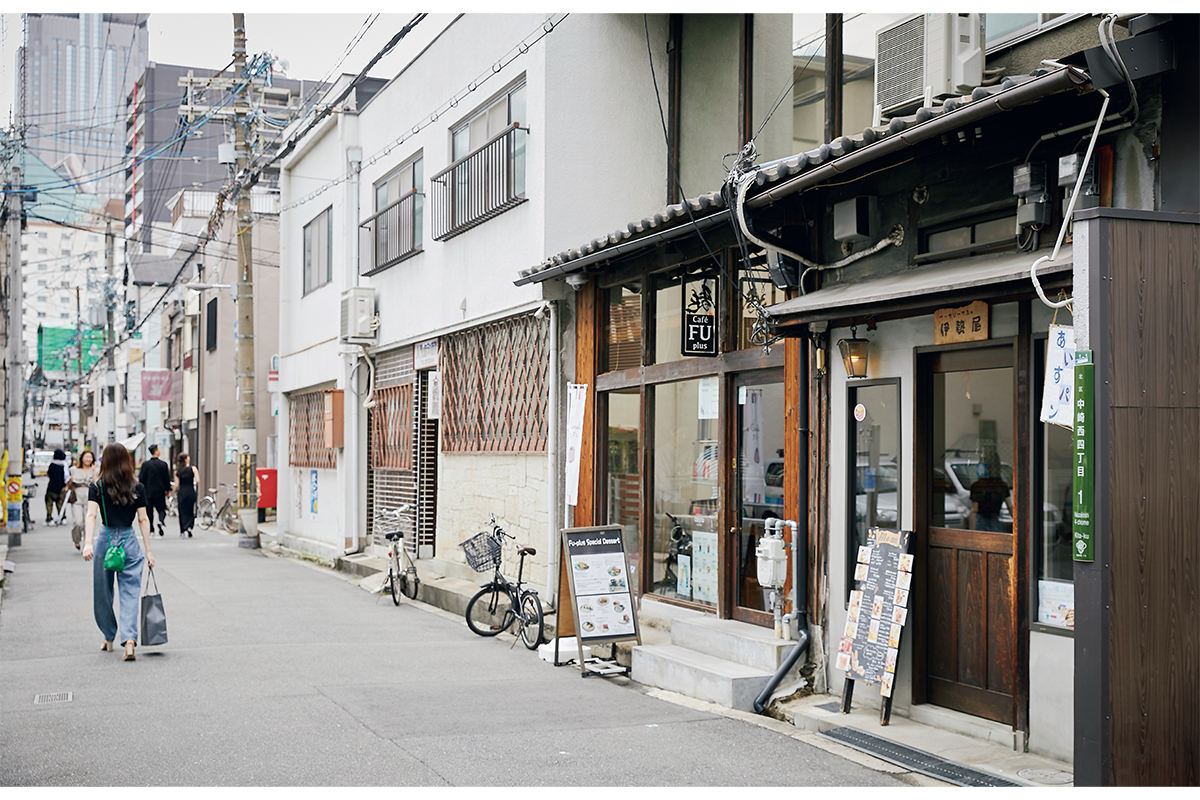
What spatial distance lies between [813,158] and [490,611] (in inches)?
276

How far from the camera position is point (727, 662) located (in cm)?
1020

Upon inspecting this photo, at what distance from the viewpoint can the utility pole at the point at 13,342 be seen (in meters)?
26.4

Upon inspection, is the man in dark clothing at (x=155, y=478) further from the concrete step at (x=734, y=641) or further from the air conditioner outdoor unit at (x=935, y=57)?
the air conditioner outdoor unit at (x=935, y=57)

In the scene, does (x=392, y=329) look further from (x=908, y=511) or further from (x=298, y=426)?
(x=908, y=511)

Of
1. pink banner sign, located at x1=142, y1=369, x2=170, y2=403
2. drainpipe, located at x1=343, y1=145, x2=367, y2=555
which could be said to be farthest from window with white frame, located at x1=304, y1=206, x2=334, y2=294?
pink banner sign, located at x1=142, y1=369, x2=170, y2=403

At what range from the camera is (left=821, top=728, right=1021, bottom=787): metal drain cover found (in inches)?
279

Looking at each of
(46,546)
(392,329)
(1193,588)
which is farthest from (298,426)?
(1193,588)

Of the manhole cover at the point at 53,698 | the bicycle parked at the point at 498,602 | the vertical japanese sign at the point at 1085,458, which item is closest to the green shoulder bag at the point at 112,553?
the manhole cover at the point at 53,698

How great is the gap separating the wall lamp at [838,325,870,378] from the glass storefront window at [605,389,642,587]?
3803mm

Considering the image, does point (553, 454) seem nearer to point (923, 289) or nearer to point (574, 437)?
point (574, 437)

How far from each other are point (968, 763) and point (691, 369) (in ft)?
16.9

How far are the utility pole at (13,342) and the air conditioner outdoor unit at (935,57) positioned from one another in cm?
2306

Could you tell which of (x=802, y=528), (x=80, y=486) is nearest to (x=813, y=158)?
(x=802, y=528)

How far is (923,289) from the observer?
752 cm
